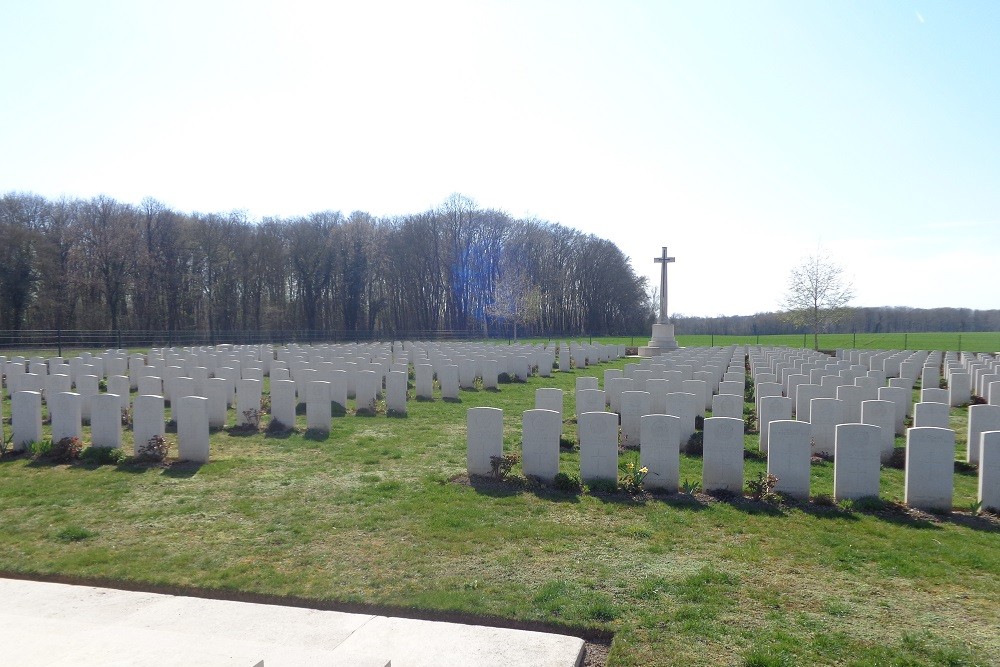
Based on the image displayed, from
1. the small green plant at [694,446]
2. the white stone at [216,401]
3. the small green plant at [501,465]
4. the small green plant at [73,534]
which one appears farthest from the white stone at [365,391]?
the small green plant at [73,534]

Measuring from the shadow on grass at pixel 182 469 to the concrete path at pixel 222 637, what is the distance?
3332 mm

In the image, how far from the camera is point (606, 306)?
71.8 metres

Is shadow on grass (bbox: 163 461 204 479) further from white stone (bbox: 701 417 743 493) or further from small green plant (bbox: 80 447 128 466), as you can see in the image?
white stone (bbox: 701 417 743 493)

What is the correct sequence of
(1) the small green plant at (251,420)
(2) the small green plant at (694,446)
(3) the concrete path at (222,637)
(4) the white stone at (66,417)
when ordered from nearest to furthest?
(3) the concrete path at (222,637), (4) the white stone at (66,417), (2) the small green plant at (694,446), (1) the small green plant at (251,420)

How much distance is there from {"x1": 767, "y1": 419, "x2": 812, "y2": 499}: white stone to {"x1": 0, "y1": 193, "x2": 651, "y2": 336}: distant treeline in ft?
130

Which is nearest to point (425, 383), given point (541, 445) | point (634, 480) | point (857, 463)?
point (541, 445)

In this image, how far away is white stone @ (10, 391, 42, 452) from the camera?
9.84 metres

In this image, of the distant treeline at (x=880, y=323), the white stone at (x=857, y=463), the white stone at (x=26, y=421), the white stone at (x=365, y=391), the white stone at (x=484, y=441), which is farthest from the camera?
the distant treeline at (x=880, y=323)

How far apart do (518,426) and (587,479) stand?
4.64 m

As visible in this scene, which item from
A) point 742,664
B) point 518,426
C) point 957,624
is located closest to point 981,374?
point 518,426

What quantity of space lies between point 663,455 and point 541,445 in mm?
1525

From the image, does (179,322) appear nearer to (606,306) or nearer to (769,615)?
(606,306)

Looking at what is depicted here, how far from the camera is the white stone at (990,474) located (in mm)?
6988

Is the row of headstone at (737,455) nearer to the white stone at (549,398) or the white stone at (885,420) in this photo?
the white stone at (885,420)
